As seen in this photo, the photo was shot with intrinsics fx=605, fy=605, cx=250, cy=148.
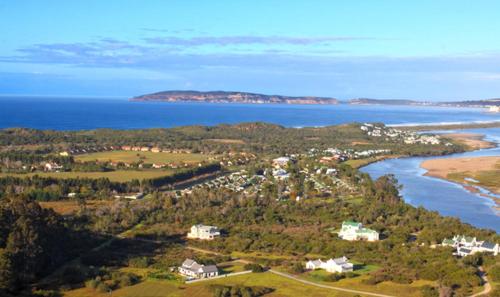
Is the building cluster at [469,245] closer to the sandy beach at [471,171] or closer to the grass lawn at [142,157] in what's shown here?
the sandy beach at [471,171]

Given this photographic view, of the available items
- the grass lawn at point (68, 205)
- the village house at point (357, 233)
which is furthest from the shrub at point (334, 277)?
the grass lawn at point (68, 205)

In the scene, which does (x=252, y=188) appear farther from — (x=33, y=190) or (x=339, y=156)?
(x=339, y=156)

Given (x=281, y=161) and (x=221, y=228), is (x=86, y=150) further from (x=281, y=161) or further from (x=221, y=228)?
(x=221, y=228)

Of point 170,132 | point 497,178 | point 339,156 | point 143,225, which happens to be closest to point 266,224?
point 143,225

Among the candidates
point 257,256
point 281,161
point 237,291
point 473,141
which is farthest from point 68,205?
point 473,141

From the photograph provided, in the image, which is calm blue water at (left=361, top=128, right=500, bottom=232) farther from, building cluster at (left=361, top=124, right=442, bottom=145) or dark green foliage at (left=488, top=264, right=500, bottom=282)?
building cluster at (left=361, top=124, right=442, bottom=145)
